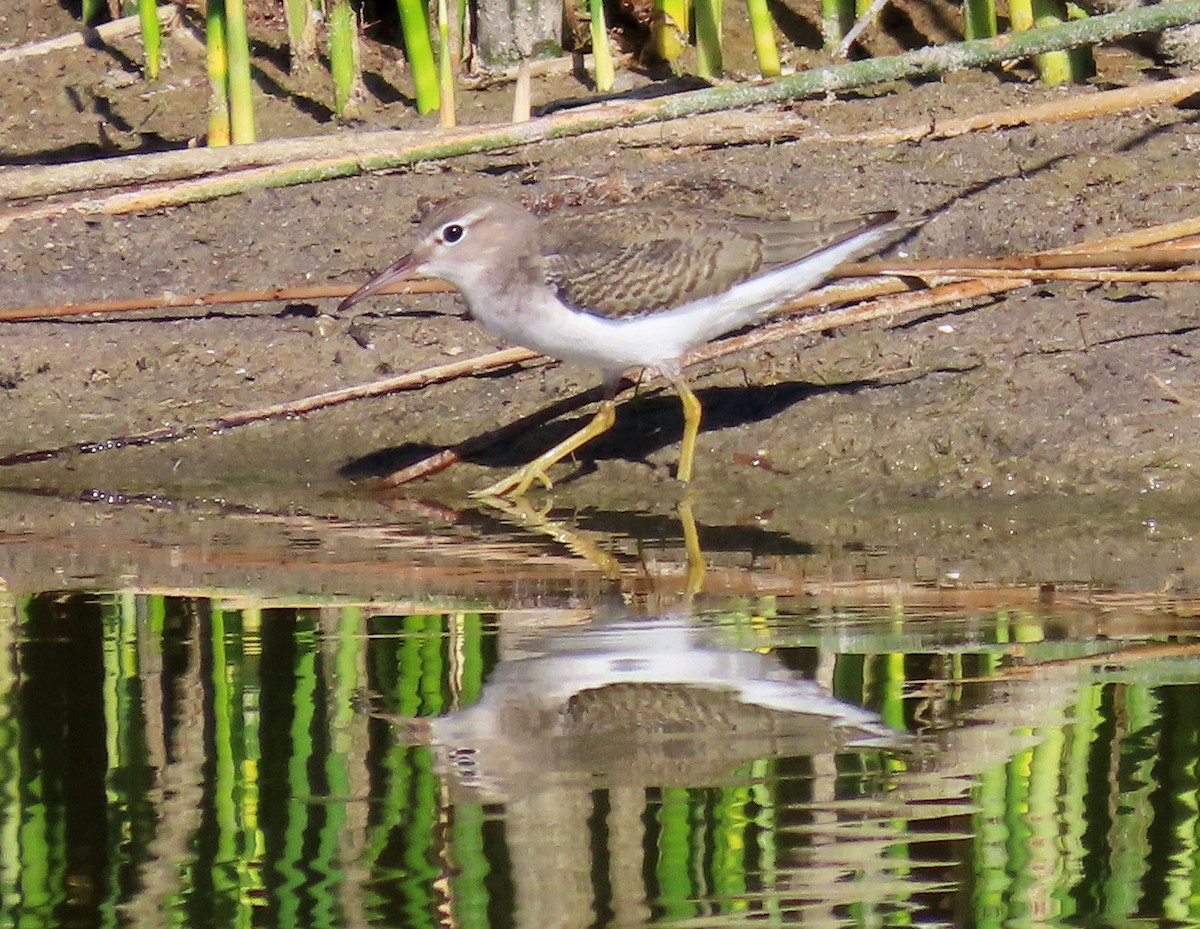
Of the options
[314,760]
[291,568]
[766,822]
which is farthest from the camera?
[291,568]

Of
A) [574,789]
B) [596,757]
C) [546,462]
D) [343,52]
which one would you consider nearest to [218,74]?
[343,52]

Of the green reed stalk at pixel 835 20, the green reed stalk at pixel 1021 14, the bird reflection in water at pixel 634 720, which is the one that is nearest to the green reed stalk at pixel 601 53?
the green reed stalk at pixel 835 20

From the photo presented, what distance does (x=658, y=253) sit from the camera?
6.66m

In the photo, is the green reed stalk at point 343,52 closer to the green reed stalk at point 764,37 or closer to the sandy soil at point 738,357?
the sandy soil at point 738,357

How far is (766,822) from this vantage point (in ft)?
11.6

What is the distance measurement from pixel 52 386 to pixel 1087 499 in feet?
12.9

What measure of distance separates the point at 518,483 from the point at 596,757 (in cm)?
302

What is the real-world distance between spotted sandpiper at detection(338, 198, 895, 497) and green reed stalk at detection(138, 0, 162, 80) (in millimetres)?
3682

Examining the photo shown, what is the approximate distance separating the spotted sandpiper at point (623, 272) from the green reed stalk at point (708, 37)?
124 inches

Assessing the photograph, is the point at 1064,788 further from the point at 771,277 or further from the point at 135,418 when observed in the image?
the point at 135,418

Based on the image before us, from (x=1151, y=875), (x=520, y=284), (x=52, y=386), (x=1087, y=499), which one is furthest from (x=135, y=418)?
(x=1151, y=875)

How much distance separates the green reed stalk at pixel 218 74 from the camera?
9102 mm

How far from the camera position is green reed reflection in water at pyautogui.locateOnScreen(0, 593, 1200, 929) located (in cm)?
326

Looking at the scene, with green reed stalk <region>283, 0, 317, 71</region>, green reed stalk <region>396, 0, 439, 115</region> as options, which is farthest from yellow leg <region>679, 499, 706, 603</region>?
green reed stalk <region>283, 0, 317, 71</region>
